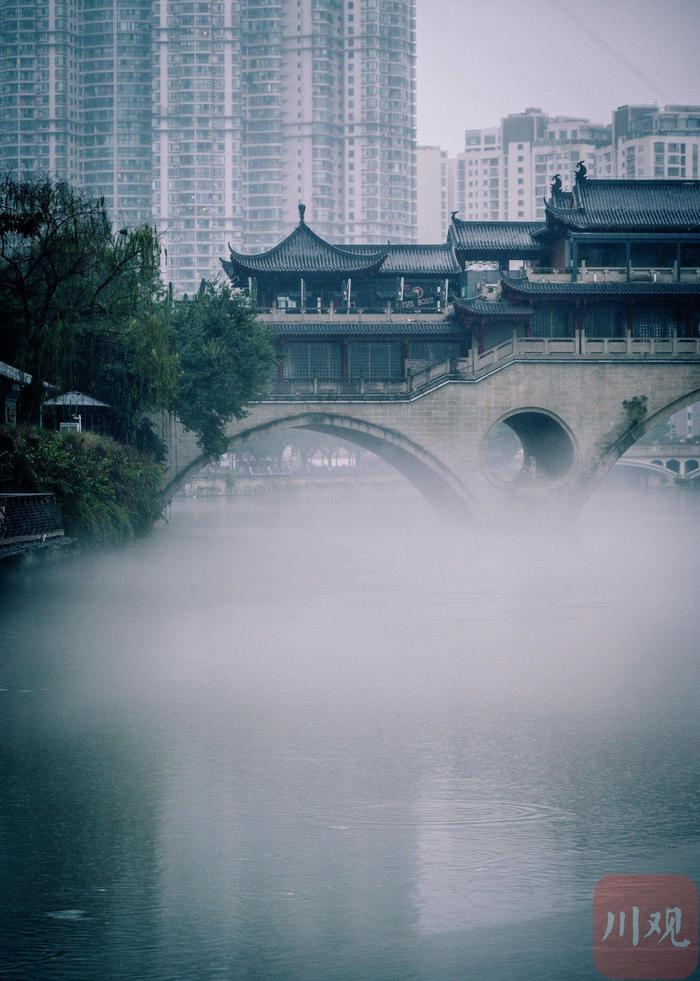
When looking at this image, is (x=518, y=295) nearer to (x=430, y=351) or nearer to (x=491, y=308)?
(x=491, y=308)

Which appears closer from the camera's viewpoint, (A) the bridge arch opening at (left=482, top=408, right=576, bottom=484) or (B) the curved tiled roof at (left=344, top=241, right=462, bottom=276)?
(A) the bridge arch opening at (left=482, top=408, right=576, bottom=484)

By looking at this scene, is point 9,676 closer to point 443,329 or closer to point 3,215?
point 3,215

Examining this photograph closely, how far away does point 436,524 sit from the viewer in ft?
213

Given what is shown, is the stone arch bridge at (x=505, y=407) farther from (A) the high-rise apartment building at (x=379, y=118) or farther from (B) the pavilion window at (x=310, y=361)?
(A) the high-rise apartment building at (x=379, y=118)

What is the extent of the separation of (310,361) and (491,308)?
8036 mm

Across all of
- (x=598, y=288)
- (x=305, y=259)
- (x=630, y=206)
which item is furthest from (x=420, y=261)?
(x=630, y=206)

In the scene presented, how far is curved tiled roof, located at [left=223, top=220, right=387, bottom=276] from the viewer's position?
202 feet

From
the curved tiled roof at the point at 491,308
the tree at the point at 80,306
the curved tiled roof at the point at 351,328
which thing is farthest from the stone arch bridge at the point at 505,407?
the tree at the point at 80,306

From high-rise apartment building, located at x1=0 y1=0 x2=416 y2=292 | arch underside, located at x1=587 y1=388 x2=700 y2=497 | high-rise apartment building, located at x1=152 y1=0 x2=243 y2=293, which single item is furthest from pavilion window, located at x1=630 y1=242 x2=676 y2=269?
high-rise apartment building, located at x1=0 y1=0 x2=416 y2=292

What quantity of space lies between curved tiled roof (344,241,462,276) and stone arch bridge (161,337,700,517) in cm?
708

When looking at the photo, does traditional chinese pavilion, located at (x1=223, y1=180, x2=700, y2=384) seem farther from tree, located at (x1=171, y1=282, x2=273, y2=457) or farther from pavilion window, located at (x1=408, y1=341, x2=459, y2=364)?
tree, located at (x1=171, y1=282, x2=273, y2=457)

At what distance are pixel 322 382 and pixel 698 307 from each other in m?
16.3

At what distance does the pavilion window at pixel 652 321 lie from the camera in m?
60.4

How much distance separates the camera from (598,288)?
5875 centimetres
